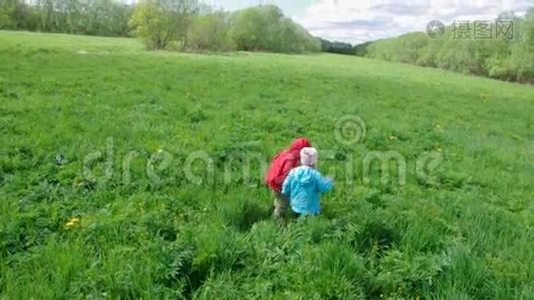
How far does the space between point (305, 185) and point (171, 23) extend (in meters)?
56.6

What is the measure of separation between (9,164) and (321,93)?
14619 mm

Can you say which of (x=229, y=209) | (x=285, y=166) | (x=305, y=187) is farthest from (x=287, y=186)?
(x=229, y=209)

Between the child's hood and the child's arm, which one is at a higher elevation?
the child's hood

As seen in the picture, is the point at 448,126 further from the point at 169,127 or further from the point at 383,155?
the point at 169,127

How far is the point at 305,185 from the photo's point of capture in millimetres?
5582

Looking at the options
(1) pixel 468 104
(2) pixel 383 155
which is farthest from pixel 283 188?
(1) pixel 468 104

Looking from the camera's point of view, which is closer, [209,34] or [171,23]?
[171,23]

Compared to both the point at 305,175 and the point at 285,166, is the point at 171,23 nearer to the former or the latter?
the point at 285,166

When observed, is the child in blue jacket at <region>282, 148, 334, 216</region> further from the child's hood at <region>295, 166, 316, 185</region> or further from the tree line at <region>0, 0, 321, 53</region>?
the tree line at <region>0, 0, 321, 53</region>

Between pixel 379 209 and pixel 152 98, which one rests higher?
pixel 152 98

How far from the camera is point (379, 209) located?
21.3 ft

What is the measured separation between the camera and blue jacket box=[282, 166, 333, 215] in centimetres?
557

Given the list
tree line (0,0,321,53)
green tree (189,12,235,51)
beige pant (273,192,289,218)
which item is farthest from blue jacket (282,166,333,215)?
green tree (189,12,235,51)

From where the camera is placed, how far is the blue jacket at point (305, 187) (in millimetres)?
5570
